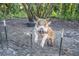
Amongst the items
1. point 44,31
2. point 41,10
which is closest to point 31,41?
point 44,31

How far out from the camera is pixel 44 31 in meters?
1.99

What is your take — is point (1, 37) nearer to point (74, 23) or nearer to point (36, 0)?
point (36, 0)

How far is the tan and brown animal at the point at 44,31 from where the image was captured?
6.46 feet

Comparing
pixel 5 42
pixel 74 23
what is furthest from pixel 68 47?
pixel 5 42

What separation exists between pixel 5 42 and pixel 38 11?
376mm

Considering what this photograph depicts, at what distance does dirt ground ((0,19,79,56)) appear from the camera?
6.48 ft

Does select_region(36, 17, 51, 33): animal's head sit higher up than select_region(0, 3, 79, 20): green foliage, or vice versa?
select_region(0, 3, 79, 20): green foliage

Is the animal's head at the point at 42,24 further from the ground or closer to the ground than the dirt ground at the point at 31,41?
further from the ground

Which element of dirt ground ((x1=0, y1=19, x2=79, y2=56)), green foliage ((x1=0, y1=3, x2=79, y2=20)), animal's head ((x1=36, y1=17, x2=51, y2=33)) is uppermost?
green foliage ((x1=0, y1=3, x2=79, y2=20))

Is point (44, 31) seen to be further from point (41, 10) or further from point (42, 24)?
point (41, 10)

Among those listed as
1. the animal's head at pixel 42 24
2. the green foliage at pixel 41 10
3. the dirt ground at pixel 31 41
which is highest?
the green foliage at pixel 41 10

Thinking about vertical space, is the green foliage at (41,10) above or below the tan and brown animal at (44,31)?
above

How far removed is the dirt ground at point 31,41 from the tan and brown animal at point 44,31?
31 millimetres

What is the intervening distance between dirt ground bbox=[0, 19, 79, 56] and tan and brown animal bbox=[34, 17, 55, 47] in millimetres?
31
